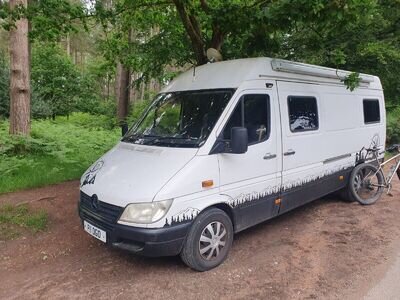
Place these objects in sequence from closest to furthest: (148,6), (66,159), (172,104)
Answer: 1. (172,104)
2. (148,6)
3. (66,159)

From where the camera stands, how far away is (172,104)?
201 inches

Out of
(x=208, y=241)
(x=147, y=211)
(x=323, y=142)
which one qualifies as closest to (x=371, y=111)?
(x=323, y=142)

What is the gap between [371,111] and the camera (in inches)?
291

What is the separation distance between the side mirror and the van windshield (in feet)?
1.16

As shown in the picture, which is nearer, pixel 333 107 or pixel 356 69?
pixel 333 107

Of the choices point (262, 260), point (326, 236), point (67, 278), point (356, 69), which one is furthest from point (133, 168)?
point (356, 69)

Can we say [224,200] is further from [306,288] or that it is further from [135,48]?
[135,48]

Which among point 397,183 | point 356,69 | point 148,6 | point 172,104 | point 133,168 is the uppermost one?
point 148,6

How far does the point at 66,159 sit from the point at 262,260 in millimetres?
6218

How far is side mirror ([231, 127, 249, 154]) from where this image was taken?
405 centimetres

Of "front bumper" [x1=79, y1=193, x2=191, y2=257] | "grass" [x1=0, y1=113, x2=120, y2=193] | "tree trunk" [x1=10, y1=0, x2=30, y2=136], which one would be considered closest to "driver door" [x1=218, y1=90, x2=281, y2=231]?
"front bumper" [x1=79, y1=193, x2=191, y2=257]

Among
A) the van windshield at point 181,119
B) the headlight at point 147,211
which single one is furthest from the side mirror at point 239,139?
the headlight at point 147,211

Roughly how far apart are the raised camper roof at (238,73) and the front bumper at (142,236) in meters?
1.95

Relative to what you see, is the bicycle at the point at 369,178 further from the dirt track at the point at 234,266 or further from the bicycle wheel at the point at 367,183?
the dirt track at the point at 234,266
